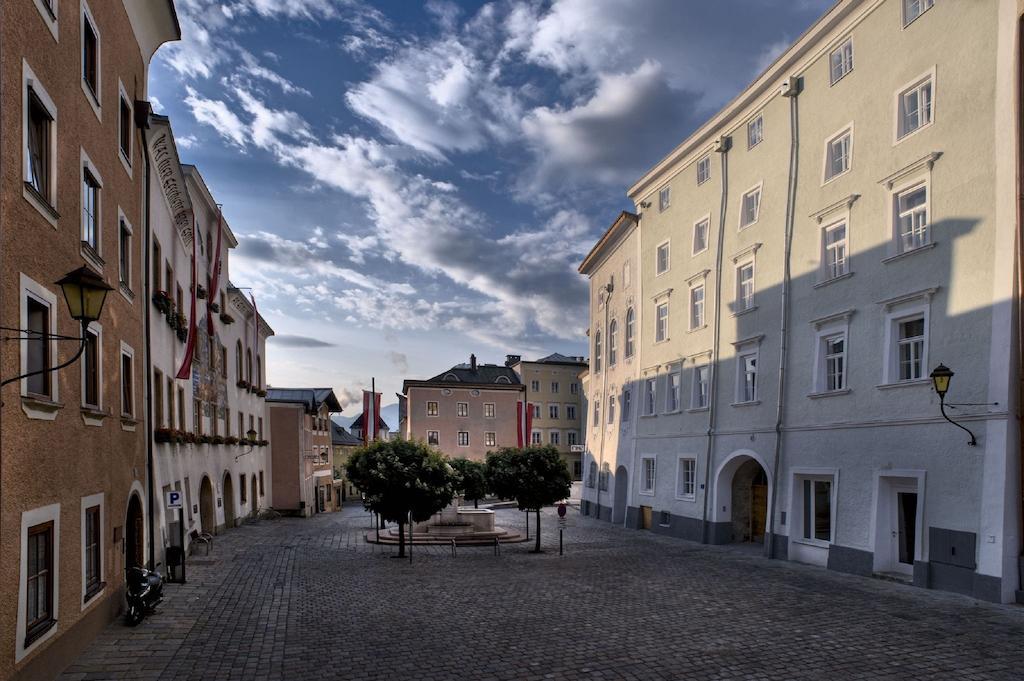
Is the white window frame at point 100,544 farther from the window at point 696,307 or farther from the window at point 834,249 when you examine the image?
the window at point 696,307

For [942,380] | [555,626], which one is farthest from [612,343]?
[555,626]

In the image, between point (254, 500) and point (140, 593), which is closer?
point (140, 593)

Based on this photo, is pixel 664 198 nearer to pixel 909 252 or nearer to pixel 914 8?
pixel 914 8

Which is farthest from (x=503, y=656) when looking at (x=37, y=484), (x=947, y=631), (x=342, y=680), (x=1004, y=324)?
(x=1004, y=324)

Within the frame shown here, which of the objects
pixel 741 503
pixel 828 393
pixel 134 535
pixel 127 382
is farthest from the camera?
pixel 741 503

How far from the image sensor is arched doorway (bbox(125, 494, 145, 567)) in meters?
15.6

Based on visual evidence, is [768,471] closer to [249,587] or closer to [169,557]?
[249,587]

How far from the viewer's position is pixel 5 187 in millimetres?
8312

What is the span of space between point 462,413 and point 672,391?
46.3 meters

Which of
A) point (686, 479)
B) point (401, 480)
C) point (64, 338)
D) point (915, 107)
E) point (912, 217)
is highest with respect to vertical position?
point (915, 107)

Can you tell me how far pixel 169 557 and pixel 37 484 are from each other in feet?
32.9

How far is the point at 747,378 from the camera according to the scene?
84.9 ft

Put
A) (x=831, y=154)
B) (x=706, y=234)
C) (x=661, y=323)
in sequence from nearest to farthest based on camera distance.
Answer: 1. (x=831, y=154)
2. (x=706, y=234)
3. (x=661, y=323)

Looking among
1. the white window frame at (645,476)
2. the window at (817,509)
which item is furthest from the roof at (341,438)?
the window at (817,509)
